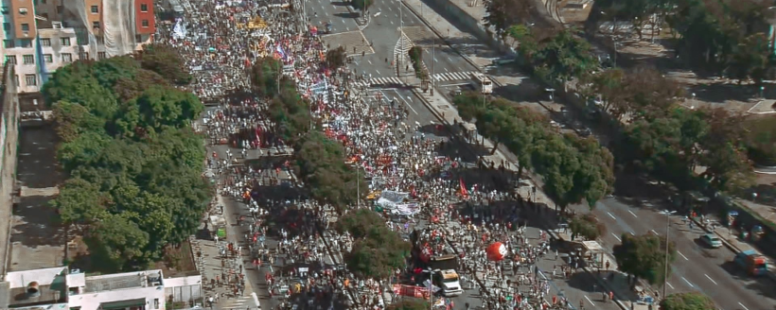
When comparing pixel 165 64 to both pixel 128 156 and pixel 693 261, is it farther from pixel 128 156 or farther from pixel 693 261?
pixel 693 261

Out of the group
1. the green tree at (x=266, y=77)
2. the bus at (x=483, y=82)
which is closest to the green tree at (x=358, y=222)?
the green tree at (x=266, y=77)

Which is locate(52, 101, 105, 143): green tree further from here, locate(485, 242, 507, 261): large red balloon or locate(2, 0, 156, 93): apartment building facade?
locate(485, 242, 507, 261): large red balloon

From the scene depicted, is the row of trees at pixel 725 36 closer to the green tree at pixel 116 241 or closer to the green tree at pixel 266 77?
the green tree at pixel 266 77

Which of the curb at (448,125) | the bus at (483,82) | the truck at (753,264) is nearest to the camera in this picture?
the curb at (448,125)

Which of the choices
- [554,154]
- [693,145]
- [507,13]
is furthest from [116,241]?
[507,13]

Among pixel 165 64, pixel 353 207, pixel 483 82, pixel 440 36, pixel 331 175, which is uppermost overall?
pixel 440 36

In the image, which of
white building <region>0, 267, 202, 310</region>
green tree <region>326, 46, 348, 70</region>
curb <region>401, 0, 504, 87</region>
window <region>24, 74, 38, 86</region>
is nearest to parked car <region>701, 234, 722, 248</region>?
white building <region>0, 267, 202, 310</region>
